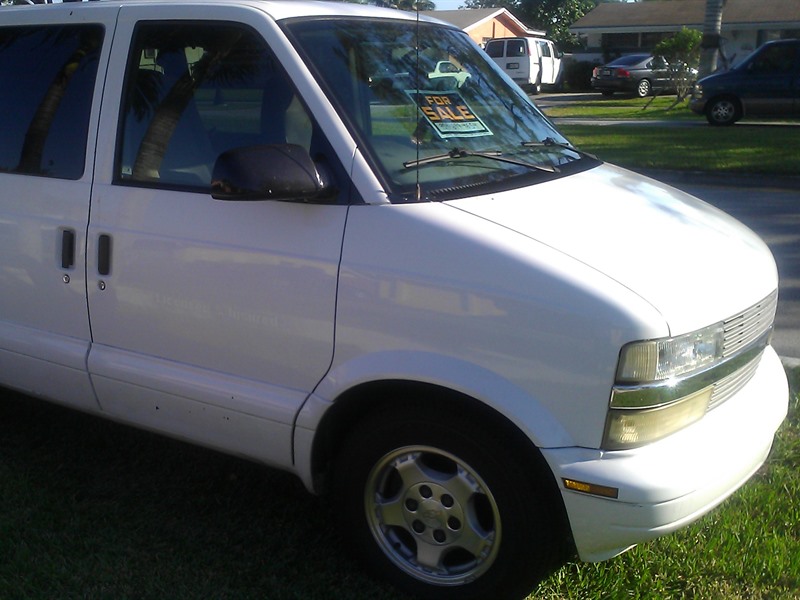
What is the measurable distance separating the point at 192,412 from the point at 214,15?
1506mm

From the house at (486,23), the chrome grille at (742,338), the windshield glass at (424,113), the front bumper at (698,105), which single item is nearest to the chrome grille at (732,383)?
the chrome grille at (742,338)

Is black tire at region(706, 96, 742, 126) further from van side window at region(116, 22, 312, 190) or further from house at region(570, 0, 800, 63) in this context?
house at region(570, 0, 800, 63)

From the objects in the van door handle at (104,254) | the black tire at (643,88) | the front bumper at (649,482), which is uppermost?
the black tire at (643,88)

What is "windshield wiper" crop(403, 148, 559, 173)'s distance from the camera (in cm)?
331

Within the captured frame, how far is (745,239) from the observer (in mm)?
3602

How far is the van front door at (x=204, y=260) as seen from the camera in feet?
10.7

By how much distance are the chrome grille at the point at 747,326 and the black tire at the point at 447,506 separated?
2.46ft

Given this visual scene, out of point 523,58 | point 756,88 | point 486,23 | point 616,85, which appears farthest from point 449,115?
point 486,23

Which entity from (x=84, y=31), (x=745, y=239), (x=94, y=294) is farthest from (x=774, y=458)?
(x=84, y=31)

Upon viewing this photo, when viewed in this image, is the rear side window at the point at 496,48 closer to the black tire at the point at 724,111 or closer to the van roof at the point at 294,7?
the black tire at the point at 724,111

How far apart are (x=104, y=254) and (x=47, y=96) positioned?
0.84 metres

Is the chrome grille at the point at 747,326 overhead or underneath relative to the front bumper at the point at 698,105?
underneath

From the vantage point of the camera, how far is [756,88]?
19.3 m

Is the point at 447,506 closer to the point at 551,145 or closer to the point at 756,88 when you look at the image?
the point at 551,145
